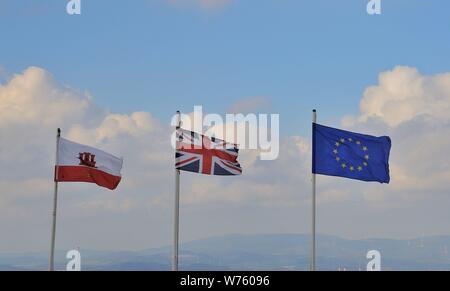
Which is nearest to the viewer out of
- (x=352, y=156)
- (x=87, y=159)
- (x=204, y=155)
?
(x=352, y=156)

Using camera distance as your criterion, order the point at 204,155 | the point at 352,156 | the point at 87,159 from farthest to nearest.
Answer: the point at 87,159
the point at 204,155
the point at 352,156

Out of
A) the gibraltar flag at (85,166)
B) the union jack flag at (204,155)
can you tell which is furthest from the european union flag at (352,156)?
the gibraltar flag at (85,166)

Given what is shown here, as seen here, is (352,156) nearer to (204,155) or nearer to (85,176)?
(204,155)

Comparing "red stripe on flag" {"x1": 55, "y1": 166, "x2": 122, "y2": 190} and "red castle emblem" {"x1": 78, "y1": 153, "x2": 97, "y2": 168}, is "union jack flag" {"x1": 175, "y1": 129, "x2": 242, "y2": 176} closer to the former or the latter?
"red stripe on flag" {"x1": 55, "y1": 166, "x2": 122, "y2": 190}

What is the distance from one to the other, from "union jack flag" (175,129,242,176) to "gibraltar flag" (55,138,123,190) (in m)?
4.21

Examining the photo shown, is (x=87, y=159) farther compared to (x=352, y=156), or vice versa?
(x=87, y=159)

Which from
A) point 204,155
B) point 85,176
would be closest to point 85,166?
point 85,176

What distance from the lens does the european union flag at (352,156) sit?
124ft

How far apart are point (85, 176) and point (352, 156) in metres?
15.0

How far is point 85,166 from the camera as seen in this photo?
133 ft

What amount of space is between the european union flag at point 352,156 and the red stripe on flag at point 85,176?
37.9 feet

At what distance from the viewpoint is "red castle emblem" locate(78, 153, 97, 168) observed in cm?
4053
